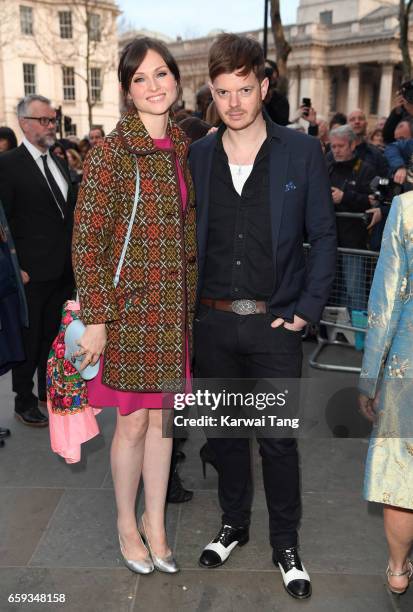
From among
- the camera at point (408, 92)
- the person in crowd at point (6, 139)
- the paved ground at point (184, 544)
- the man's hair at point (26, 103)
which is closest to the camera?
the paved ground at point (184, 544)

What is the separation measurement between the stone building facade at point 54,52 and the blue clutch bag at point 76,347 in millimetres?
41036

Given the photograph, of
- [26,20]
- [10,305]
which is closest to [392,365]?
[10,305]

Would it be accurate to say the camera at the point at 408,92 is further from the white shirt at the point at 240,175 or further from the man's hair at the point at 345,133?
the white shirt at the point at 240,175

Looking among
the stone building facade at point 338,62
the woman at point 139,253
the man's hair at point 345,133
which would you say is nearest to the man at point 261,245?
the woman at point 139,253

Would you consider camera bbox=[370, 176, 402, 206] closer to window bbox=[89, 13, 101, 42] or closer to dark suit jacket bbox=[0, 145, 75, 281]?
dark suit jacket bbox=[0, 145, 75, 281]

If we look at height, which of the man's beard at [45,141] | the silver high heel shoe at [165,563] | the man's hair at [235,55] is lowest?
the silver high heel shoe at [165,563]

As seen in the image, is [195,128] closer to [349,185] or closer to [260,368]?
[260,368]

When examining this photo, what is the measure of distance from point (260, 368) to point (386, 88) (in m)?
61.3

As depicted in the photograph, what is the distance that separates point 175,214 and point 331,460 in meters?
2.18

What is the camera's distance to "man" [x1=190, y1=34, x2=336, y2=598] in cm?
241

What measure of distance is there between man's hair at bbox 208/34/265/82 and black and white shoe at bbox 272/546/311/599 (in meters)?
2.07

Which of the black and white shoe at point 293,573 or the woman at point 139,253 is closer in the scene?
the woman at point 139,253

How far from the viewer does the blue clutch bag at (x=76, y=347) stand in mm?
2387

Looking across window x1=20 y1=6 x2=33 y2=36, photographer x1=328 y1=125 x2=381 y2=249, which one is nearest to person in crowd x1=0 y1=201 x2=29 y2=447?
photographer x1=328 y1=125 x2=381 y2=249
